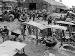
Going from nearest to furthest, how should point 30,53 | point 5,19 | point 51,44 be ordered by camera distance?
point 30,53, point 51,44, point 5,19

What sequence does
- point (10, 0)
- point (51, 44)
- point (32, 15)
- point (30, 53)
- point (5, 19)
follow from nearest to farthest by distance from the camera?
point (30, 53)
point (51, 44)
point (5, 19)
point (32, 15)
point (10, 0)

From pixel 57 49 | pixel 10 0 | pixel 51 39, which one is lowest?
pixel 57 49

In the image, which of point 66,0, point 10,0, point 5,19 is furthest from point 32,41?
point 66,0

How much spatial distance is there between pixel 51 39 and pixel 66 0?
32.6 meters

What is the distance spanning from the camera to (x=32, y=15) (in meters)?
25.8

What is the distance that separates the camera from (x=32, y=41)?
50.6ft

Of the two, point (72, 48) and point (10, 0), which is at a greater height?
point (10, 0)

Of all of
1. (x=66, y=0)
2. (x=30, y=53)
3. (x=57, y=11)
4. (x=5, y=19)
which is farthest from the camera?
(x=66, y=0)

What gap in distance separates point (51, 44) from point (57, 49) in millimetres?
800

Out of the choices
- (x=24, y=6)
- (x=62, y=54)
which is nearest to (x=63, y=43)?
(x=62, y=54)

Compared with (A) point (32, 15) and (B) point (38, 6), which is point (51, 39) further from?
(B) point (38, 6)

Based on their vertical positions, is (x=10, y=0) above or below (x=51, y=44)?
above

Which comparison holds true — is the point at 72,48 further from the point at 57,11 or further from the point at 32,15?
the point at 57,11

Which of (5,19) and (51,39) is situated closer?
(51,39)
